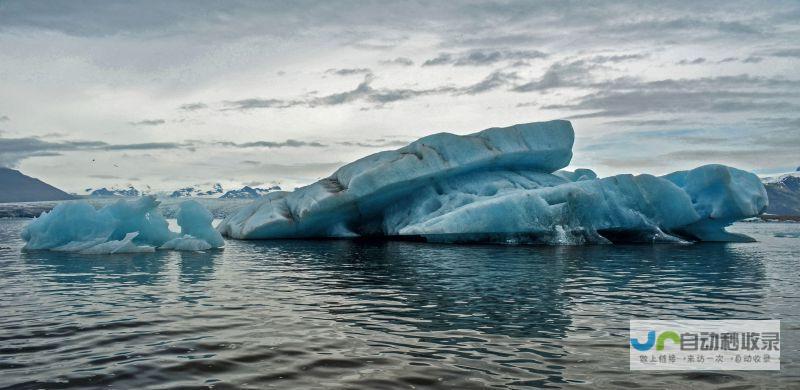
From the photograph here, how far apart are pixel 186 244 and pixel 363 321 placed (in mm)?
17091

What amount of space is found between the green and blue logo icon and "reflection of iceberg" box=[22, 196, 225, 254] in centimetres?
1931

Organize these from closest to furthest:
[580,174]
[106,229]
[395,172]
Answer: [106,229] < [395,172] < [580,174]

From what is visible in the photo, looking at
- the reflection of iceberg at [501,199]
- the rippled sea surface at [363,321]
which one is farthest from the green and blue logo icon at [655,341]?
the reflection of iceberg at [501,199]

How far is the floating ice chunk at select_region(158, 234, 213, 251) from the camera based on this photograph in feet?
76.4

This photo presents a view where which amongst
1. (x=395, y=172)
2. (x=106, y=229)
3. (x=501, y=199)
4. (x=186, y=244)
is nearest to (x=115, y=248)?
(x=106, y=229)

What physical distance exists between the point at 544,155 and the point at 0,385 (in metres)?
29.1

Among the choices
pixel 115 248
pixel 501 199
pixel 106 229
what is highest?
pixel 501 199

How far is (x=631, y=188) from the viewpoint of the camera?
89.7 ft

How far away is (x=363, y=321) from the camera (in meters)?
8.23

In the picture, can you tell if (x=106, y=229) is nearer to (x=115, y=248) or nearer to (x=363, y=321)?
(x=115, y=248)

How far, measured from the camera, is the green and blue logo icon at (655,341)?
6720 mm

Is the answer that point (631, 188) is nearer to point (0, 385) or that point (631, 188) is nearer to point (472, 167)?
point (472, 167)

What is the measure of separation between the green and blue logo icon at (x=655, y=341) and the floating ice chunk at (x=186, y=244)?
1937 centimetres

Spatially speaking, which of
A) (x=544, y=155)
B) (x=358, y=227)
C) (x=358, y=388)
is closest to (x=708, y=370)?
(x=358, y=388)
